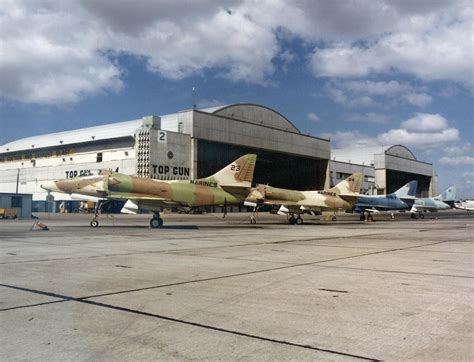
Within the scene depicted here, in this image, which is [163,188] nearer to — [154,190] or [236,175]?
[154,190]

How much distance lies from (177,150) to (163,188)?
37.8 meters

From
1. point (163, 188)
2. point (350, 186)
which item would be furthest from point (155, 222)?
point (350, 186)

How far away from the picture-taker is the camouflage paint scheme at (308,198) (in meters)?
39.8

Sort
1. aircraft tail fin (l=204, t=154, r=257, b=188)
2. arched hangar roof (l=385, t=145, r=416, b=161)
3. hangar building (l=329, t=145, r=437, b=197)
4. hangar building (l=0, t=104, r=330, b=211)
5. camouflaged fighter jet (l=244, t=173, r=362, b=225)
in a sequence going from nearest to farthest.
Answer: aircraft tail fin (l=204, t=154, r=257, b=188), camouflaged fighter jet (l=244, t=173, r=362, b=225), hangar building (l=0, t=104, r=330, b=211), hangar building (l=329, t=145, r=437, b=197), arched hangar roof (l=385, t=145, r=416, b=161)

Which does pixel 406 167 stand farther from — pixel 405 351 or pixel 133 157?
pixel 405 351

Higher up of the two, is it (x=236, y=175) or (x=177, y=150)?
(x=177, y=150)

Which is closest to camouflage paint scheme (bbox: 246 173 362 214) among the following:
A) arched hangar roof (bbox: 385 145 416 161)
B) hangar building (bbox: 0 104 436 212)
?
hangar building (bbox: 0 104 436 212)

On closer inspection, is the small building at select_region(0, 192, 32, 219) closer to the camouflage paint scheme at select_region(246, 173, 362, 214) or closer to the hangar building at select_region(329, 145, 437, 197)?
the camouflage paint scheme at select_region(246, 173, 362, 214)

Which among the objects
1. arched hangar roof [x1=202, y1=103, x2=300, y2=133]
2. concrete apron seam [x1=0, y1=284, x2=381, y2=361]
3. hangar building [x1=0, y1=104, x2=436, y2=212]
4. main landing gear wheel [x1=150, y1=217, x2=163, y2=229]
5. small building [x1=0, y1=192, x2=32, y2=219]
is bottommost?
concrete apron seam [x1=0, y1=284, x2=381, y2=361]

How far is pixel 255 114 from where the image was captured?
8131 centimetres

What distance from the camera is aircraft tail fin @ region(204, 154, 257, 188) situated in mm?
32875

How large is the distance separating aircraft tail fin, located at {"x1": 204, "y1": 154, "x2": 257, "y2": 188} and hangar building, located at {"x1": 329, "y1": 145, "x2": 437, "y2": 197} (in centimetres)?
7023

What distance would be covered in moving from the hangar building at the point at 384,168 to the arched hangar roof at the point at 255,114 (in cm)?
1990

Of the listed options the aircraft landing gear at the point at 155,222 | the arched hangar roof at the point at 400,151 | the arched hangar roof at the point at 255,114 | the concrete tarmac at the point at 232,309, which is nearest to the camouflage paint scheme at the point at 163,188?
the aircraft landing gear at the point at 155,222
